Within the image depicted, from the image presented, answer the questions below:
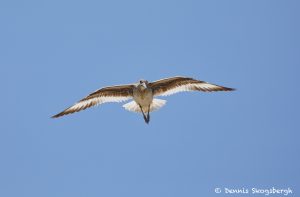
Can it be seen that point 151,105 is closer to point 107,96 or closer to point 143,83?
point 143,83

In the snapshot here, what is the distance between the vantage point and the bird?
62.1 ft

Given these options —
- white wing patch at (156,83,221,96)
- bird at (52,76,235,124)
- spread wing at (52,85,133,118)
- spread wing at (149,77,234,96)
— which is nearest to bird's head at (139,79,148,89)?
bird at (52,76,235,124)

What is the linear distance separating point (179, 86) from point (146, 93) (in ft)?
3.20

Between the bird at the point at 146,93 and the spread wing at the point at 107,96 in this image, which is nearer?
the bird at the point at 146,93

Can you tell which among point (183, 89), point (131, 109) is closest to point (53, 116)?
point (131, 109)

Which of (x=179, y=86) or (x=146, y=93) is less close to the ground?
(x=179, y=86)

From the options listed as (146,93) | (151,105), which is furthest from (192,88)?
(146,93)

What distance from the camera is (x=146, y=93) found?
61.7 feet

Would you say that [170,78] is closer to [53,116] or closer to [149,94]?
[149,94]

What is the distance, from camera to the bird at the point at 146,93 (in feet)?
62.1

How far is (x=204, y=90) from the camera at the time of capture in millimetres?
19391

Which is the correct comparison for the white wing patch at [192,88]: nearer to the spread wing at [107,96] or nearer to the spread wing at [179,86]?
the spread wing at [179,86]

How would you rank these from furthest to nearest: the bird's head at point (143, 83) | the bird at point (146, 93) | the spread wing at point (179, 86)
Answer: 1. the spread wing at point (179, 86)
2. the bird at point (146, 93)
3. the bird's head at point (143, 83)

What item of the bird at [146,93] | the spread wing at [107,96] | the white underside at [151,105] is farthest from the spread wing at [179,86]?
the spread wing at [107,96]
